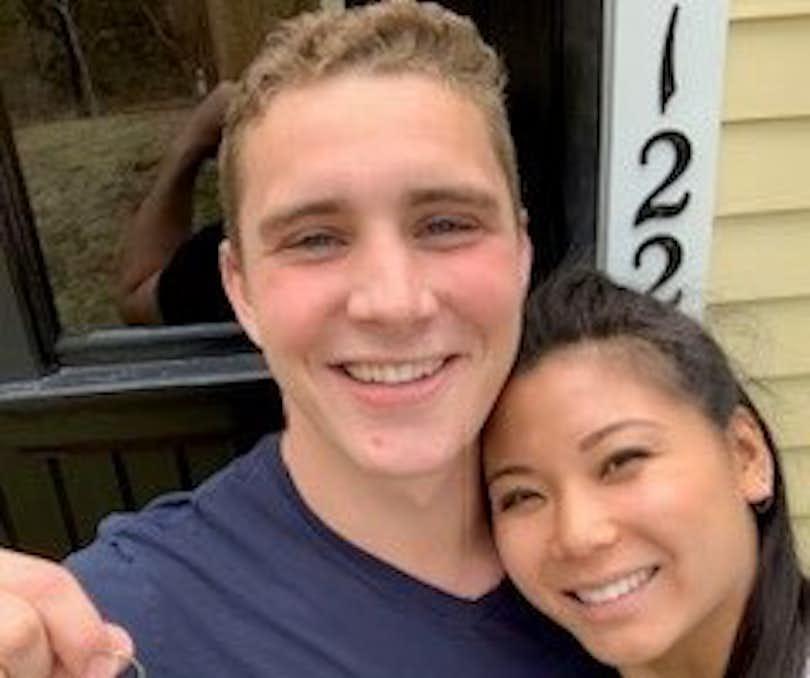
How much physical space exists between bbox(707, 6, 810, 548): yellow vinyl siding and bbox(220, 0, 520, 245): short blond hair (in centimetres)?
77

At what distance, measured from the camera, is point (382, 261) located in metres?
1.29

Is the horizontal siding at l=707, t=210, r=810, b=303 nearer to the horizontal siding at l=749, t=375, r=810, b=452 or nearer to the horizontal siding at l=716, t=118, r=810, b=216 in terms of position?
the horizontal siding at l=716, t=118, r=810, b=216

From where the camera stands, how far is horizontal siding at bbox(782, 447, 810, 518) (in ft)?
8.34

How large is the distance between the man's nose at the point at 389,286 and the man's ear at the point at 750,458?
0.54 meters

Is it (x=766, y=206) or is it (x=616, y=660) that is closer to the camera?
(x=616, y=660)

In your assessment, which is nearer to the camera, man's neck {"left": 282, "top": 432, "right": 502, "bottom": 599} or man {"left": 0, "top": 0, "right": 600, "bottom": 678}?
man {"left": 0, "top": 0, "right": 600, "bottom": 678}

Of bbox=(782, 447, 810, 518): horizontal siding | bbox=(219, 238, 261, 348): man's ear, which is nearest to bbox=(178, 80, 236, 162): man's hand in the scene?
bbox=(219, 238, 261, 348): man's ear

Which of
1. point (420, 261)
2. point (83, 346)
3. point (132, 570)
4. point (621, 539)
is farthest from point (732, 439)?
point (83, 346)

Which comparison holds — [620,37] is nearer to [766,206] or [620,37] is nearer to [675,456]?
[766,206]

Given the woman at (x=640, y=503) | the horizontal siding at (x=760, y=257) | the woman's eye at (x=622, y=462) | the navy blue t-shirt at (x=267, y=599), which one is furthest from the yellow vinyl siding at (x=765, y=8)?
the navy blue t-shirt at (x=267, y=599)

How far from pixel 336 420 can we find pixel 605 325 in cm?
44

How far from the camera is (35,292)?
7.59 ft

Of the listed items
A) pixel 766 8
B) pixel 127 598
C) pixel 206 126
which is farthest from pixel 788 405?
pixel 127 598

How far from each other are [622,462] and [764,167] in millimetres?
907
